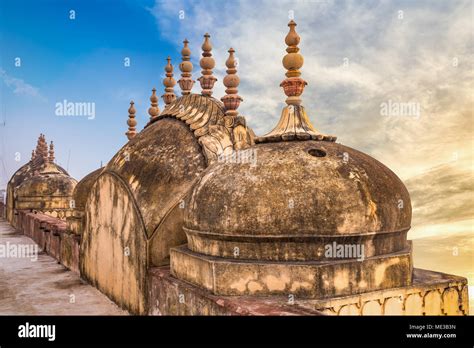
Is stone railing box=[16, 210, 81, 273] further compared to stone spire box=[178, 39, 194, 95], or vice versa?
stone railing box=[16, 210, 81, 273]

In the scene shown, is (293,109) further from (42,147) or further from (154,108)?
(42,147)

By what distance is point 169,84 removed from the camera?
10.8 metres

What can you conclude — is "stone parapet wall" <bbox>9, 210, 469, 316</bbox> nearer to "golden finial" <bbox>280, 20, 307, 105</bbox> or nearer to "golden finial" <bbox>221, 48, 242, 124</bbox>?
"golden finial" <bbox>280, 20, 307, 105</bbox>

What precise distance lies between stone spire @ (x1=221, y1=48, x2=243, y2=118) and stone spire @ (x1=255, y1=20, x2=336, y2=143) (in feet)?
5.38

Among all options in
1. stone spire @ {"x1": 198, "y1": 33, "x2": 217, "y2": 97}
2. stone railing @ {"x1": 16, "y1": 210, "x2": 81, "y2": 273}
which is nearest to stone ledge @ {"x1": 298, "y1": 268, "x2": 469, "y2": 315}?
stone spire @ {"x1": 198, "y1": 33, "x2": 217, "y2": 97}

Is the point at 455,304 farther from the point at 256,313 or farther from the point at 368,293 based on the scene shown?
the point at 256,313

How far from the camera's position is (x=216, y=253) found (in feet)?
17.7

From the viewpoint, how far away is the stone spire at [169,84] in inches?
422

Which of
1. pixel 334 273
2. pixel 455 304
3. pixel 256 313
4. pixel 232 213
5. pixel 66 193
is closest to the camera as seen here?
pixel 256 313

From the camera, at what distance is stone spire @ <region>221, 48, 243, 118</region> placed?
8078 mm

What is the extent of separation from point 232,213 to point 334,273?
1294 mm

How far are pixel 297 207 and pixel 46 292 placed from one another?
6.87 meters
